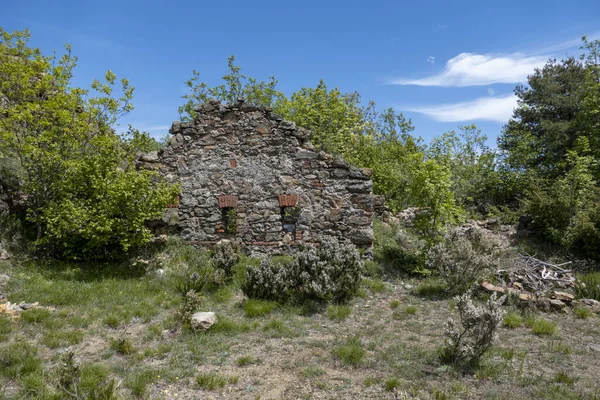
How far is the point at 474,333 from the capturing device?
17.8 feet

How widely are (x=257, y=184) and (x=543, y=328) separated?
262 inches

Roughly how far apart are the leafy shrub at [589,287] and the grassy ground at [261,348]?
1186mm

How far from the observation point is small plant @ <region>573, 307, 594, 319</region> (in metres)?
7.34

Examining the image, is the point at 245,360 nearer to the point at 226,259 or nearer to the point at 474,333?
the point at 474,333

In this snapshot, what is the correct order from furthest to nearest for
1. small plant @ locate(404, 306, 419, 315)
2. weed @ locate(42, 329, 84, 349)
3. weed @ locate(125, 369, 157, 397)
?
small plant @ locate(404, 306, 419, 315) → weed @ locate(42, 329, 84, 349) → weed @ locate(125, 369, 157, 397)

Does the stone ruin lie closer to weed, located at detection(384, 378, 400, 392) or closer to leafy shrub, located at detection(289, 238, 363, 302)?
leafy shrub, located at detection(289, 238, 363, 302)

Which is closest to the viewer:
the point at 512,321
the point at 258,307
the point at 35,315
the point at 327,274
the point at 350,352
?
the point at 350,352

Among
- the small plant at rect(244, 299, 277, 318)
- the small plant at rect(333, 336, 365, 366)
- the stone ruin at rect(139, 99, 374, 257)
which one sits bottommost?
the small plant at rect(333, 336, 365, 366)

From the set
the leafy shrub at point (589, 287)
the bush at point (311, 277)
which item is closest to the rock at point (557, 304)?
the leafy shrub at point (589, 287)

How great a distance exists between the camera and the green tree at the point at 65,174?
8.61 m

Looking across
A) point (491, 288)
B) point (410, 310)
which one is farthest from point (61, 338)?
point (491, 288)

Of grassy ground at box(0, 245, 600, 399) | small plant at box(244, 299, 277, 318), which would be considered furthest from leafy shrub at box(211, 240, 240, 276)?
small plant at box(244, 299, 277, 318)

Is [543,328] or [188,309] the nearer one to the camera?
[543,328]

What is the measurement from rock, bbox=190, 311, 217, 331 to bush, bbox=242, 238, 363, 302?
1.28 meters
